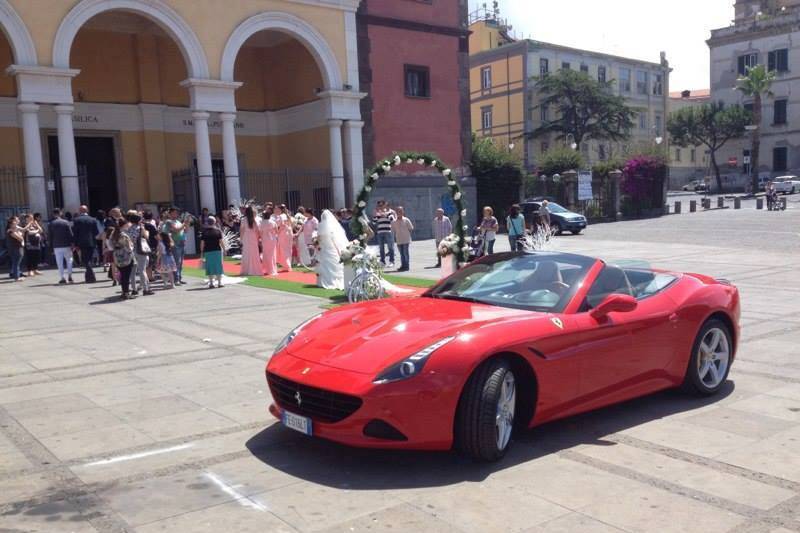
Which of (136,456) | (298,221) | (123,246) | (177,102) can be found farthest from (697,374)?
(177,102)

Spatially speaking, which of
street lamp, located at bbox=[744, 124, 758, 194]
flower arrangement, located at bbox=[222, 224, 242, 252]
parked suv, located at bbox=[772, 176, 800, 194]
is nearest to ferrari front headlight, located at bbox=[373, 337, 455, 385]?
flower arrangement, located at bbox=[222, 224, 242, 252]

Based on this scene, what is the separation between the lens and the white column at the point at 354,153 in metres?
27.5

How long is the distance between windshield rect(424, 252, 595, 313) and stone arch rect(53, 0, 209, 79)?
62.6ft

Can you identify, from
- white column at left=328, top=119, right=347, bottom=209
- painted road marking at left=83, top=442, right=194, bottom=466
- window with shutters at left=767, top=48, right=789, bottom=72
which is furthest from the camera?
window with shutters at left=767, top=48, right=789, bottom=72

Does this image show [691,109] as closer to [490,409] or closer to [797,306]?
[797,306]

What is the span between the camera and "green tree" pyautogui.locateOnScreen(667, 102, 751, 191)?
6538 cm

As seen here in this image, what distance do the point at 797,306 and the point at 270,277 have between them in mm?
11197

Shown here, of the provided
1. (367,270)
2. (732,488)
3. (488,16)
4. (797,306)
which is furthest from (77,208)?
(488,16)

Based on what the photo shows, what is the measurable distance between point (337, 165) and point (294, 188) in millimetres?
2352

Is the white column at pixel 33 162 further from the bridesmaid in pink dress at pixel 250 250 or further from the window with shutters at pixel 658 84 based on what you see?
the window with shutters at pixel 658 84

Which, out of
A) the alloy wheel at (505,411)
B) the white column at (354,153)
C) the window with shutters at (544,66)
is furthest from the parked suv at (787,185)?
the alloy wheel at (505,411)

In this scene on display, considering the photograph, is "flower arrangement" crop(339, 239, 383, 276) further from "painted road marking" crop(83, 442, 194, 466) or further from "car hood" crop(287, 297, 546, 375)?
"painted road marking" crop(83, 442, 194, 466)

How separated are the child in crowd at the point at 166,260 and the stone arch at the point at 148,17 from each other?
29.7ft

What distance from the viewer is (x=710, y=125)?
66.4m
